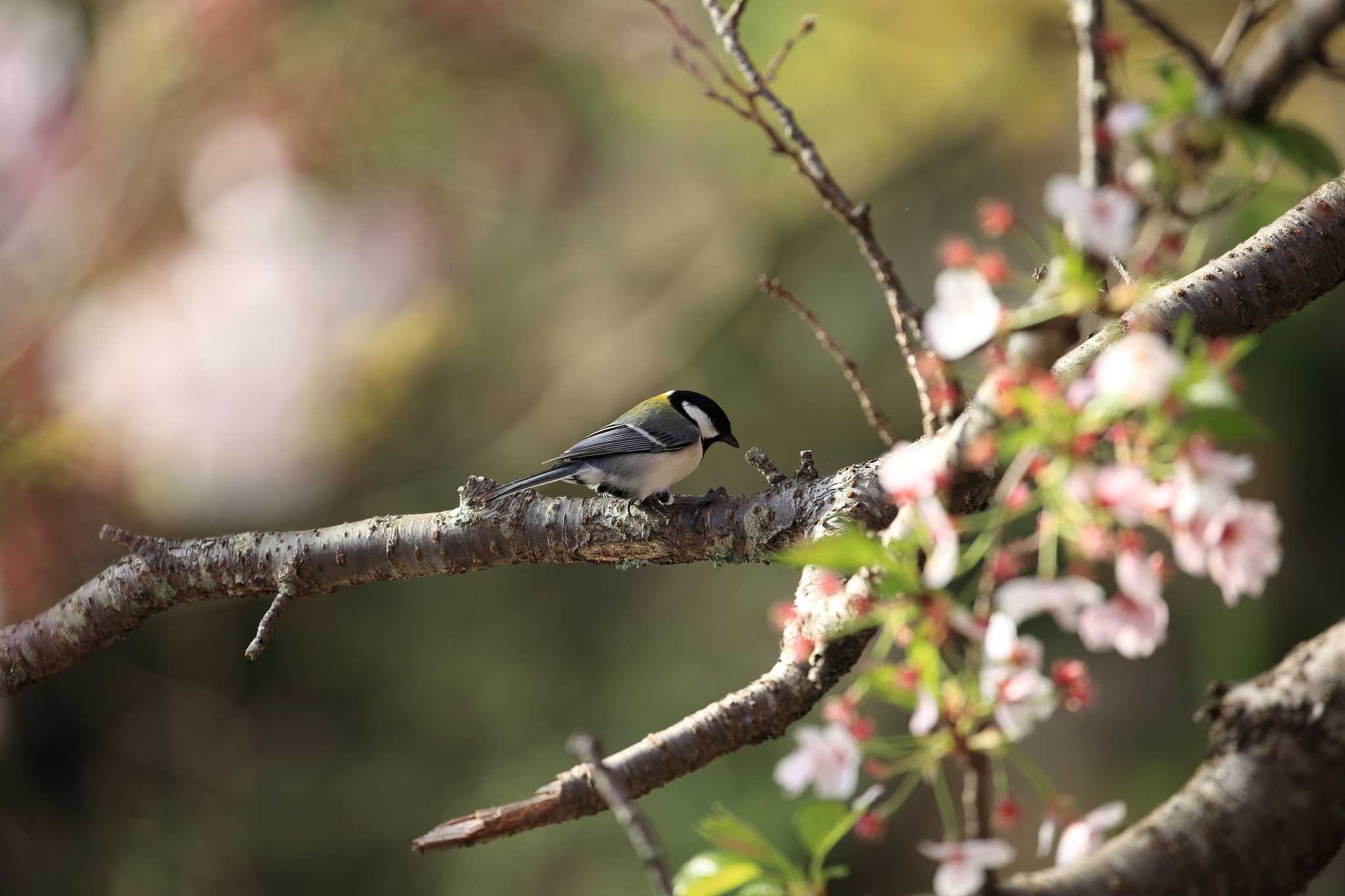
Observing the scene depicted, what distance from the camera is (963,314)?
1.31ft

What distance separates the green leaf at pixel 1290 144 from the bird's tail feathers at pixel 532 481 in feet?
2.38

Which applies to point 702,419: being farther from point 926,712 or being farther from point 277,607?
point 926,712

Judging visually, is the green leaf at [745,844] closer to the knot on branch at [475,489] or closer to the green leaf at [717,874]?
the green leaf at [717,874]

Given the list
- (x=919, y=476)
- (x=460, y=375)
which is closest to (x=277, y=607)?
(x=919, y=476)

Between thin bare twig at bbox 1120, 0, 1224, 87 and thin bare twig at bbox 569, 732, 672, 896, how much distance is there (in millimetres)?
352

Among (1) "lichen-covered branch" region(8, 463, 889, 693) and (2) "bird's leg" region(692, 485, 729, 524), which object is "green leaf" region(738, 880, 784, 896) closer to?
(1) "lichen-covered branch" region(8, 463, 889, 693)

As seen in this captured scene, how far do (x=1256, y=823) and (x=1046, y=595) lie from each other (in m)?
0.21

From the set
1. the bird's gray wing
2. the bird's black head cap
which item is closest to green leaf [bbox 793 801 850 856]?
the bird's gray wing

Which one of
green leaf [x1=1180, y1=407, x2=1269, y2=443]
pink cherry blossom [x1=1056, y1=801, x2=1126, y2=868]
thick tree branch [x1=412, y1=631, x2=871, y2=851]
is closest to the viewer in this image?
green leaf [x1=1180, y1=407, x2=1269, y2=443]

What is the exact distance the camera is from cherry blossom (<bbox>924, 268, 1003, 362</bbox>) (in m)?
0.39

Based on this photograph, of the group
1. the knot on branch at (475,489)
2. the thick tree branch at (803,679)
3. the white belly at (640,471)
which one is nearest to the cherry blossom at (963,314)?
the thick tree branch at (803,679)

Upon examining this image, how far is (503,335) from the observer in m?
2.44

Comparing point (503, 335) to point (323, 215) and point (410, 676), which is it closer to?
point (323, 215)

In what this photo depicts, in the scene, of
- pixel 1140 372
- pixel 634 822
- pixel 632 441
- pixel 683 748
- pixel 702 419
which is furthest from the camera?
pixel 702 419
